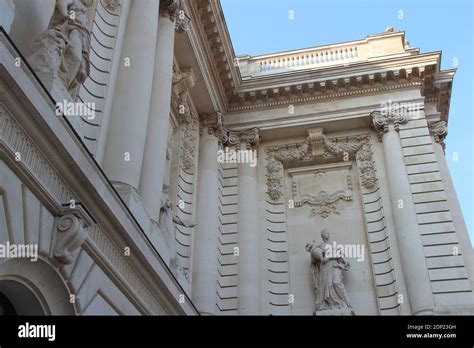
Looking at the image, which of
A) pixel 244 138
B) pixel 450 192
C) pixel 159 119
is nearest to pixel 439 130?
pixel 450 192

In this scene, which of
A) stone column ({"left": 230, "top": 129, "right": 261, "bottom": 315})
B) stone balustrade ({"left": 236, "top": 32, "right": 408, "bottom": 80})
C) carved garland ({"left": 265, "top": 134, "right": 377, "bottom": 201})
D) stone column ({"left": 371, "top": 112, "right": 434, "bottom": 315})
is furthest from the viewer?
stone balustrade ({"left": 236, "top": 32, "right": 408, "bottom": 80})

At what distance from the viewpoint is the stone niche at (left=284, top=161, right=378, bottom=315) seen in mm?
17438

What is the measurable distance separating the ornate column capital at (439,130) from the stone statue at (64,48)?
14521 mm

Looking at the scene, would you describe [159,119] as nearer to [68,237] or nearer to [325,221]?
[68,237]

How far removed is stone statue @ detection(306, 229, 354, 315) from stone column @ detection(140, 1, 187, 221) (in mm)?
6739

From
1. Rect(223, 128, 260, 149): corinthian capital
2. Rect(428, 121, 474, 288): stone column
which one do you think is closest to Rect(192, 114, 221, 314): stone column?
Rect(223, 128, 260, 149): corinthian capital

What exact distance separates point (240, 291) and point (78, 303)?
33.7 feet

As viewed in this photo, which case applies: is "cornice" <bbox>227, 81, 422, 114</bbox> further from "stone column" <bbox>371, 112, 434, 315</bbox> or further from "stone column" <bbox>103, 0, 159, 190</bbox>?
"stone column" <bbox>103, 0, 159, 190</bbox>

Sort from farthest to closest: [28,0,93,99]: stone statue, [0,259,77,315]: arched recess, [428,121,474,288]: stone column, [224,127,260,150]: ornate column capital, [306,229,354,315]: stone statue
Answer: [224,127,260,150]: ornate column capital
[428,121,474,288]: stone column
[306,229,354,315]: stone statue
[28,0,93,99]: stone statue
[0,259,77,315]: arched recess

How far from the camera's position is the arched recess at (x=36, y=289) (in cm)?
665

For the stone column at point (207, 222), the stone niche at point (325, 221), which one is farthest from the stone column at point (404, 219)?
the stone column at point (207, 222)

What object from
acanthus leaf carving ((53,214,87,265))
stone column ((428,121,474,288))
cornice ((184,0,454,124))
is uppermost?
cornice ((184,0,454,124))

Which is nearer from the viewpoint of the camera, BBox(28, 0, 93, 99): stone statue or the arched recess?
the arched recess

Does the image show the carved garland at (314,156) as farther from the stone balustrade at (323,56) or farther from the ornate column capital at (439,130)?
the stone balustrade at (323,56)
